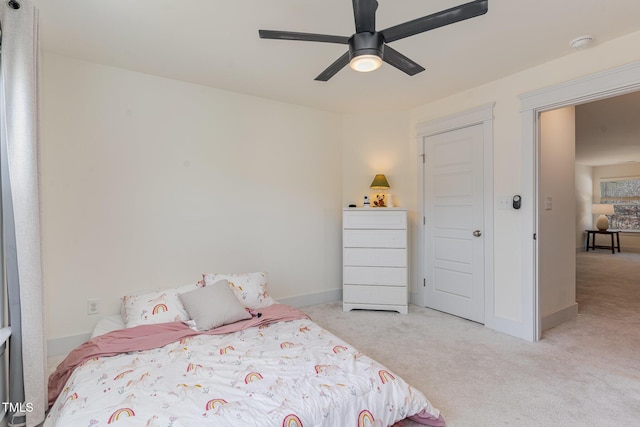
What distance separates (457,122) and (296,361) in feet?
9.94

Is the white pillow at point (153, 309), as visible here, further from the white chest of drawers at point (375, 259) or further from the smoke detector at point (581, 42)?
the smoke detector at point (581, 42)

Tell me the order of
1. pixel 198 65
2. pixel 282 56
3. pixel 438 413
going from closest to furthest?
pixel 438 413, pixel 282 56, pixel 198 65

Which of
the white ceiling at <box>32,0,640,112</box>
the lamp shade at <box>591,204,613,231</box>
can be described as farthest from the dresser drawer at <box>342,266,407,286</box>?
the lamp shade at <box>591,204,613,231</box>

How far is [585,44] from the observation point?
242 centimetres

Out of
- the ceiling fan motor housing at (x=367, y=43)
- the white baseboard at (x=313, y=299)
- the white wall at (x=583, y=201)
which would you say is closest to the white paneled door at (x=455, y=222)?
the white baseboard at (x=313, y=299)

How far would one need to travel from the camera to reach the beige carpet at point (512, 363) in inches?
74.8

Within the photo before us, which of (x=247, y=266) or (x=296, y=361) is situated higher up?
(x=247, y=266)

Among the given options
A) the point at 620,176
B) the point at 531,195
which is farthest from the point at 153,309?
the point at 620,176

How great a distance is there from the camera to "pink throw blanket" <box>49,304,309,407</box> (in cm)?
191

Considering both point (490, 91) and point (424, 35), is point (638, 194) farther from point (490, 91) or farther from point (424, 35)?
point (424, 35)

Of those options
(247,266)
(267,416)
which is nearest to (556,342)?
(267,416)

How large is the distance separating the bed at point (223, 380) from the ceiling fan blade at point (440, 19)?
5.78 ft

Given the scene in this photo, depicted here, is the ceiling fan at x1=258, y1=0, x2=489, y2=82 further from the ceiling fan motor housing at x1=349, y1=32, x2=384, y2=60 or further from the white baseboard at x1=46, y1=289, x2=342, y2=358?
the white baseboard at x1=46, y1=289, x2=342, y2=358

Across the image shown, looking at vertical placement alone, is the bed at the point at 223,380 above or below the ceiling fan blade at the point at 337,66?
below
